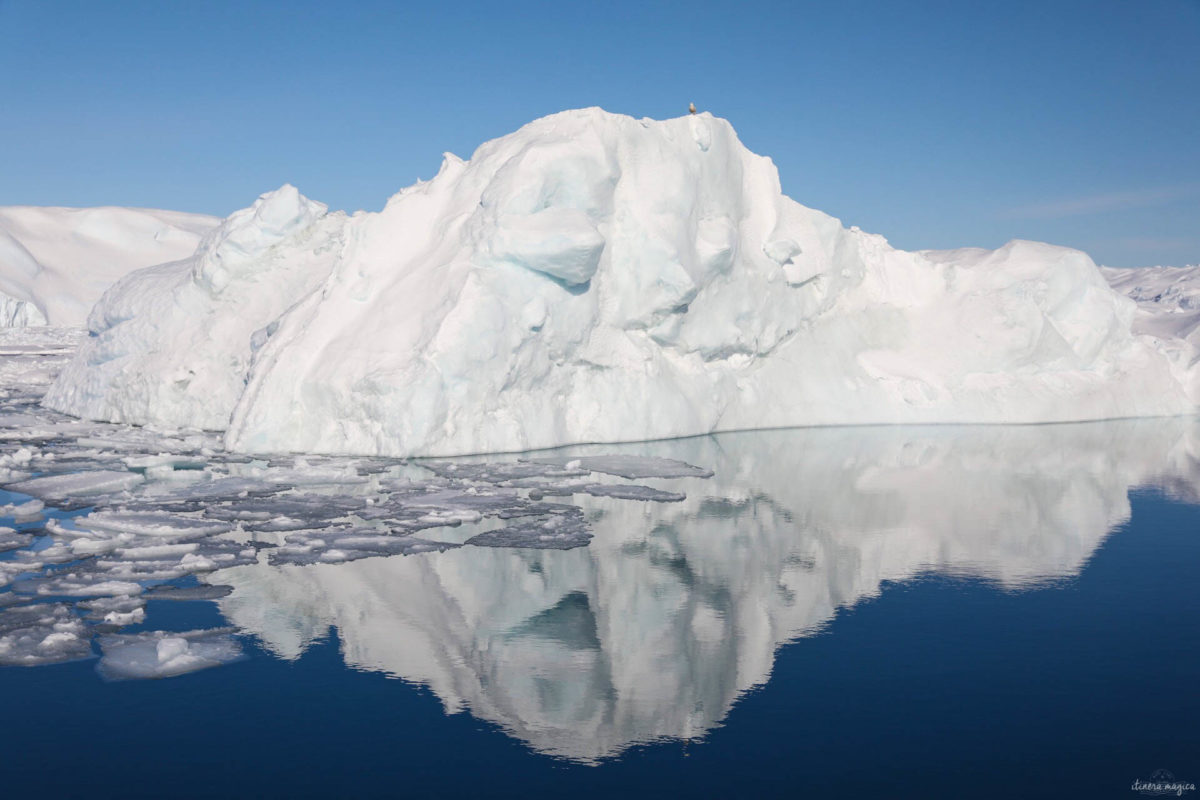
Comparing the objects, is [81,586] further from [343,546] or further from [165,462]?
[165,462]

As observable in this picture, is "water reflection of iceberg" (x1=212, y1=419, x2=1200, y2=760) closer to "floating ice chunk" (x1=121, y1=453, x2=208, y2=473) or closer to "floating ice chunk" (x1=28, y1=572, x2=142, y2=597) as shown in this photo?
"floating ice chunk" (x1=28, y1=572, x2=142, y2=597)

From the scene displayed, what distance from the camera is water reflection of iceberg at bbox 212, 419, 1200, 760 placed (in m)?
9.41

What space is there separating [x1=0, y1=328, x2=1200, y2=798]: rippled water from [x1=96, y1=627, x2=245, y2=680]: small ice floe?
4 centimetres

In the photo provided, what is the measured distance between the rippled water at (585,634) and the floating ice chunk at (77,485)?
86 mm

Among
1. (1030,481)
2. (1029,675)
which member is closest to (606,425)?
(1030,481)

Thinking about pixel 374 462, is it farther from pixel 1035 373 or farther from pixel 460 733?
pixel 1035 373

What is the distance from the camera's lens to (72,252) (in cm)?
8881

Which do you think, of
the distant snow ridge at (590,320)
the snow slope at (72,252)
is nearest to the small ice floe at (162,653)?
the distant snow ridge at (590,320)

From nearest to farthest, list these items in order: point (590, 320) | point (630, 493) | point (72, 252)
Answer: point (630, 493), point (590, 320), point (72, 252)

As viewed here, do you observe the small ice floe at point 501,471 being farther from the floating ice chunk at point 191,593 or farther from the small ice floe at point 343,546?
the floating ice chunk at point 191,593

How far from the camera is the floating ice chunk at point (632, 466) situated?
2028 centimetres

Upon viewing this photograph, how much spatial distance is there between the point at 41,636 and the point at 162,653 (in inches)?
62.0

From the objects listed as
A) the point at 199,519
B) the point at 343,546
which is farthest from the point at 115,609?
the point at 199,519

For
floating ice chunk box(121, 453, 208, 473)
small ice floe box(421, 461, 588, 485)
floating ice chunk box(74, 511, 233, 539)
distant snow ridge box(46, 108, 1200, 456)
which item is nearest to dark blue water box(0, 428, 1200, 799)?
floating ice chunk box(74, 511, 233, 539)
